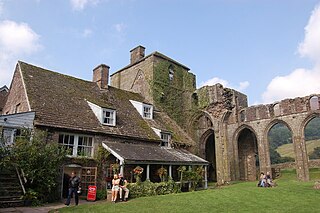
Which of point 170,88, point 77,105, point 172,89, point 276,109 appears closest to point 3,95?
point 77,105

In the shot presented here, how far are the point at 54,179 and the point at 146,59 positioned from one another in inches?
734

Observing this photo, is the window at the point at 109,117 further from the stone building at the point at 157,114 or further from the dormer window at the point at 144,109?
the dormer window at the point at 144,109

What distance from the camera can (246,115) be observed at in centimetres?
3052

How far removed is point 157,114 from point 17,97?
12347 millimetres

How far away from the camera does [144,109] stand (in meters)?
23.2

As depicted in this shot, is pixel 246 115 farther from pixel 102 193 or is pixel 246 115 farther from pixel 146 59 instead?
pixel 102 193

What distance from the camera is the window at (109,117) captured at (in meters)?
18.4

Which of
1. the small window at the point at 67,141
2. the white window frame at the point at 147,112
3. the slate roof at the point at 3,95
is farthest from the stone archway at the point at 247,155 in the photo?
the slate roof at the point at 3,95

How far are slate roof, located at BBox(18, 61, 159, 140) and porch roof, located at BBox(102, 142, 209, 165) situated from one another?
1018 mm

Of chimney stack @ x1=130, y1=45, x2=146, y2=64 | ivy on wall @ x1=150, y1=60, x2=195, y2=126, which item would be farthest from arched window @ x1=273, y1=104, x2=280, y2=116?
chimney stack @ x1=130, y1=45, x2=146, y2=64

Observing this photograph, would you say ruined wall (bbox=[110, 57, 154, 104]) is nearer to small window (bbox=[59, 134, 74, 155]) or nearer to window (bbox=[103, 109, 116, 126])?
window (bbox=[103, 109, 116, 126])

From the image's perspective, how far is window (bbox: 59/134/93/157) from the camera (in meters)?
15.6

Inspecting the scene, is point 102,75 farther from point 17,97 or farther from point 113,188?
point 113,188

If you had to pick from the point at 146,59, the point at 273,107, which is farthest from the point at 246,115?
the point at 146,59
